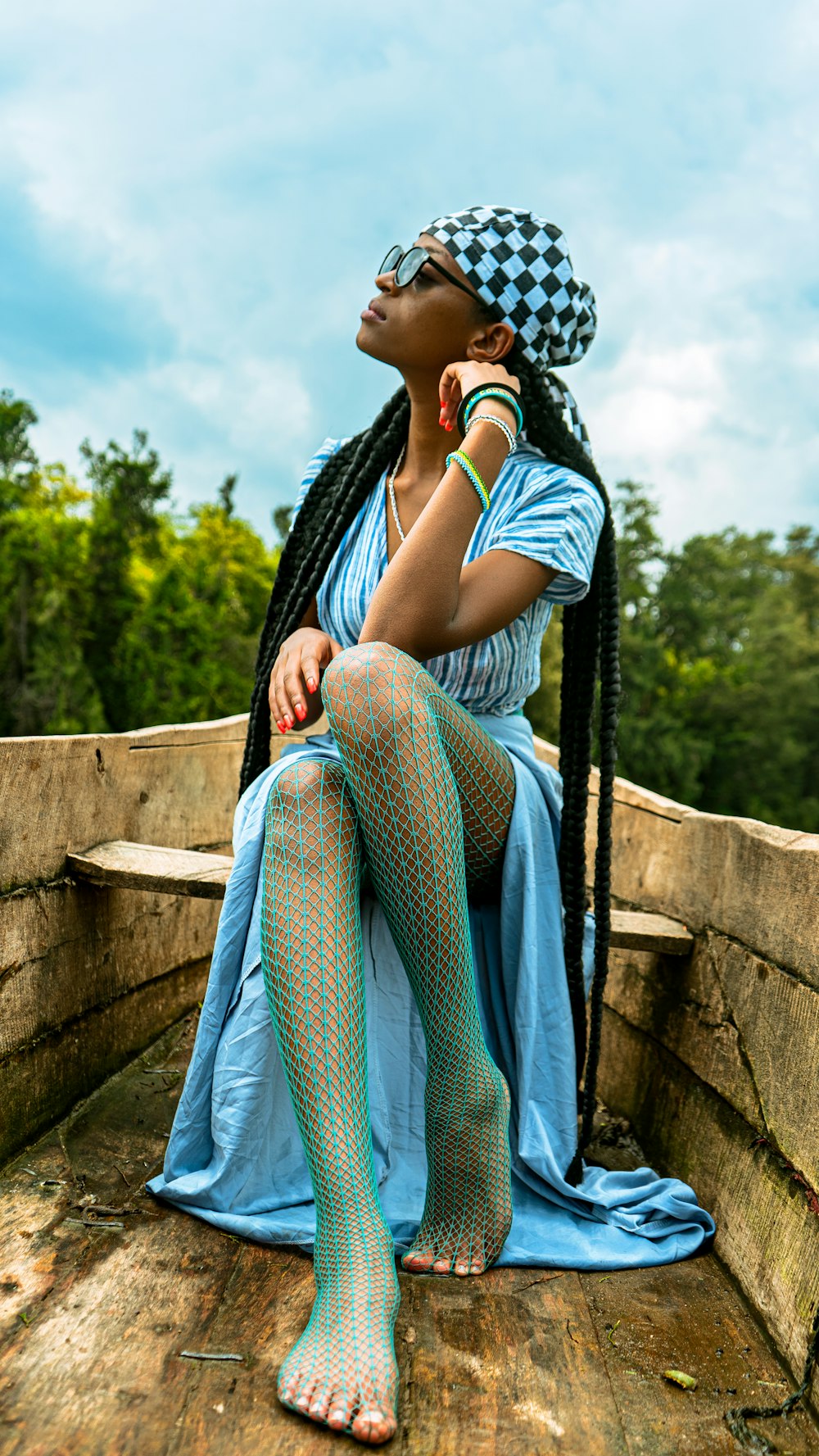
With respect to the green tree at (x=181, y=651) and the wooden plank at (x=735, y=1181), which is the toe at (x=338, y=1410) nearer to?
the wooden plank at (x=735, y=1181)

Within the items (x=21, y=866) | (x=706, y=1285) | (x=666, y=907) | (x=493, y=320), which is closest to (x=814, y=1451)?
(x=706, y=1285)

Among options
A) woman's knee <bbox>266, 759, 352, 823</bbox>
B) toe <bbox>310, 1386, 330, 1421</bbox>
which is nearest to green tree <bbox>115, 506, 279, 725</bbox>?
woman's knee <bbox>266, 759, 352, 823</bbox>

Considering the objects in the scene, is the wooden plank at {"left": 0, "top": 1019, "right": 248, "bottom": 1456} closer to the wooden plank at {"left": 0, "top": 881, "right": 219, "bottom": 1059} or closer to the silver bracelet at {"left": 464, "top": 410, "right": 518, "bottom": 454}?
the wooden plank at {"left": 0, "top": 881, "right": 219, "bottom": 1059}

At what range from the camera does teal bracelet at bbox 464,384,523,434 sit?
6.03 ft

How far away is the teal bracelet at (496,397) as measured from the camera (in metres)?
1.84

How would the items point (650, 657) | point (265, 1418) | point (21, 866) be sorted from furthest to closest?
point (650, 657)
point (21, 866)
point (265, 1418)

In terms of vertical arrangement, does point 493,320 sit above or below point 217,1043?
above

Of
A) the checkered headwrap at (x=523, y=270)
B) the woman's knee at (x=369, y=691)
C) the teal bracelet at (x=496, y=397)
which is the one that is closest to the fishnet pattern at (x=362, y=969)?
the woman's knee at (x=369, y=691)

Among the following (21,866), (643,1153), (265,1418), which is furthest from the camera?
(643,1153)

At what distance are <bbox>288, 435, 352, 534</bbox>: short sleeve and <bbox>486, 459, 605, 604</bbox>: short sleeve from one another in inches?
21.5

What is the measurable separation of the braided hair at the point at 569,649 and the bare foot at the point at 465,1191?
0.28 meters

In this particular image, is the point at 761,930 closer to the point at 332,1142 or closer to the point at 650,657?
the point at 332,1142

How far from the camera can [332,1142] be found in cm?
142

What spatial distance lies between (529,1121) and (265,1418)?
75 centimetres
